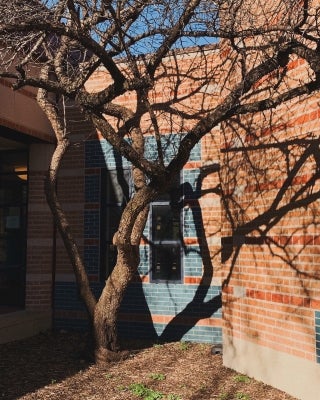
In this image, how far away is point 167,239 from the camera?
9.05 metres

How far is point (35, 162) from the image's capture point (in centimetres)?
970

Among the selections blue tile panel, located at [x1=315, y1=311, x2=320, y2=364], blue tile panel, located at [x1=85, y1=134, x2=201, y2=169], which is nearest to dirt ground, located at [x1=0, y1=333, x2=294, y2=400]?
blue tile panel, located at [x1=315, y1=311, x2=320, y2=364]

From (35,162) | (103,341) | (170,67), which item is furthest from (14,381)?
(170,67)

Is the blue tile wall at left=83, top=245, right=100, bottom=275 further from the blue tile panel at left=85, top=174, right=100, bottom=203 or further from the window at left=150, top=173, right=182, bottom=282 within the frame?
the window at left=150, top=173, right=182, bottom=282

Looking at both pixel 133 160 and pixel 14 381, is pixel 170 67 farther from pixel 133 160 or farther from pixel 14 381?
pixel 14 381

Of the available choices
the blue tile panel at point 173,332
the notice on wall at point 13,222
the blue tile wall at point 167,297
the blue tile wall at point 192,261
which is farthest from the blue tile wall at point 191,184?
→ the notice on wall at point 13,222

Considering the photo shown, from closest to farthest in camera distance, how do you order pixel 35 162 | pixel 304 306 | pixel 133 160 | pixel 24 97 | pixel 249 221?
pixel 304 306 < pixel 133 160 < pixel 249 221 < pixel 24 97 < pixel 35 162

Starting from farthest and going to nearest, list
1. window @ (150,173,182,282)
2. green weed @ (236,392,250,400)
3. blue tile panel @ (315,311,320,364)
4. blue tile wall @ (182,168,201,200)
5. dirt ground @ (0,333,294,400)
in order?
window @ (150,173,182,282) → blue tile wall @ (182,168,201,200) → dirt ground @ (0,333,294,400) → green weed @ (236,392,250,400) → blue tile panel @ (315,311,320,364)

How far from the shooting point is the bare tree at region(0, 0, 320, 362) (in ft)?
18.3

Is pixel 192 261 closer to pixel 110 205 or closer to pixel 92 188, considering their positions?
pixel 110 205

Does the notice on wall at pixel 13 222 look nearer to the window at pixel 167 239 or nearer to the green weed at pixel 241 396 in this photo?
the window at pixel 167 239

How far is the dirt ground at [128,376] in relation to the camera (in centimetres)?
571

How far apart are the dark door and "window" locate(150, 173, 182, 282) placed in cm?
282

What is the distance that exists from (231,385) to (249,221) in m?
2.19
